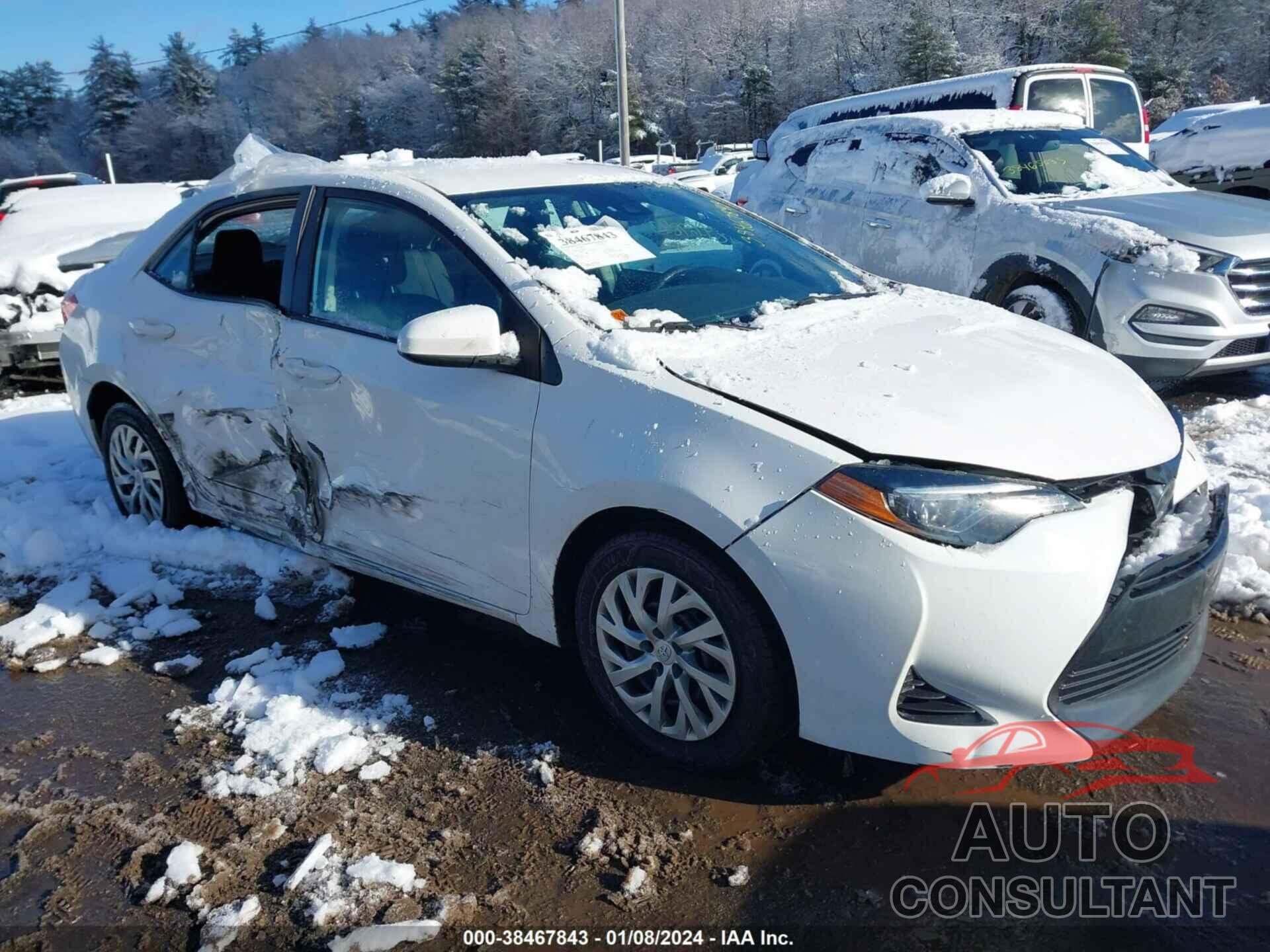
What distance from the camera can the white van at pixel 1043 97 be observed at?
1037 cm

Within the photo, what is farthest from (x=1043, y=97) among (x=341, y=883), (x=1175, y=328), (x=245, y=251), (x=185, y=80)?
(x=185, y=80)

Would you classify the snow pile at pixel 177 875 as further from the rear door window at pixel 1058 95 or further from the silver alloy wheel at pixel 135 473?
the rear door window at pixel 1058 95

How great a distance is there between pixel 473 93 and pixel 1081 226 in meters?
87.0

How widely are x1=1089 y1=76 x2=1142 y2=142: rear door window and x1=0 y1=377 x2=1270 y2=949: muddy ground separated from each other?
9713 mm

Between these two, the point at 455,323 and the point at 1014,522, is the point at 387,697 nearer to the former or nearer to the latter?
the point at 455,323

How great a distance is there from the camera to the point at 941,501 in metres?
2.18

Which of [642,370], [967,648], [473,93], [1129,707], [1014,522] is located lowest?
[1129,707]

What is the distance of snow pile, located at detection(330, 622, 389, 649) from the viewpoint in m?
3.46

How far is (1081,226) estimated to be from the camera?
575cm

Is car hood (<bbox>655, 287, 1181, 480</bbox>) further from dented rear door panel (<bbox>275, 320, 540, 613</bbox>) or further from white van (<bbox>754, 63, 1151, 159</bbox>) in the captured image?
white van (<bbox>754, 63, 1151, 159</bbox>)

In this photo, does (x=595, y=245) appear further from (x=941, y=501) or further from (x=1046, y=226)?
(x=1046, y=226)

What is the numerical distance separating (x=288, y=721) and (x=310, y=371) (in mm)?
1203

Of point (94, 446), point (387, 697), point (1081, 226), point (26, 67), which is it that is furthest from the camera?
point (26, 67)

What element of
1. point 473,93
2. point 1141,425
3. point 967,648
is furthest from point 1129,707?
point 473,93
